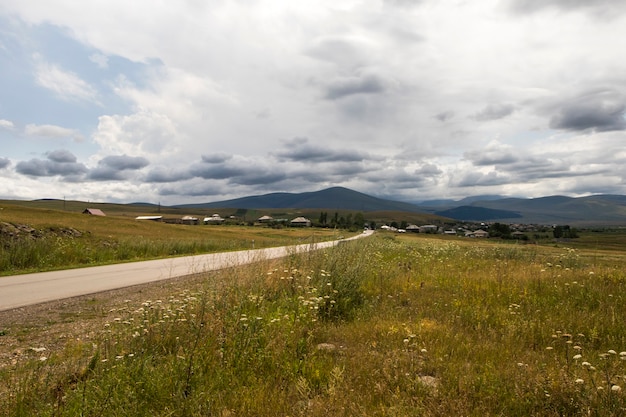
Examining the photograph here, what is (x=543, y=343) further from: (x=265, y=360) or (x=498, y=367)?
(x=265, y=360)

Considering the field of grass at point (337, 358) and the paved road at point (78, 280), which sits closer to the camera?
the field of grass at point (337, 358)

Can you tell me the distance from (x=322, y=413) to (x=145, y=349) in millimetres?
3144

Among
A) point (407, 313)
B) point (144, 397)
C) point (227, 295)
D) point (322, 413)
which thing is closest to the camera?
point (322, 413)

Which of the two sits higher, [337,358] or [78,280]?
[337,358]

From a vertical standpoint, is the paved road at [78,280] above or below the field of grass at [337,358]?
below

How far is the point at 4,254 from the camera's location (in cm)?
1886

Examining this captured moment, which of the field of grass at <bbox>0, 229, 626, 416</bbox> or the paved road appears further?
the paved road

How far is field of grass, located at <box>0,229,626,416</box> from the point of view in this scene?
454 centimetres

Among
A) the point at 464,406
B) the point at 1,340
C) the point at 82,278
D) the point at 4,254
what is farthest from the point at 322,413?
the point at 4,254

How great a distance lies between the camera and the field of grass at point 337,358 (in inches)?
179

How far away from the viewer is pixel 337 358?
241 inches

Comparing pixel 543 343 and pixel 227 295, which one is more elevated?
pixel 227 295

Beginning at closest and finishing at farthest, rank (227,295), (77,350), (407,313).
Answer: (77,350) → (227,295) → (407,313)

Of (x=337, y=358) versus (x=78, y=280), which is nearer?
(x=337, y=358)
